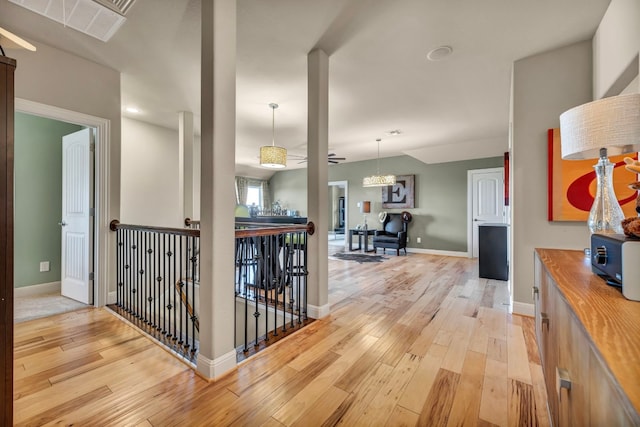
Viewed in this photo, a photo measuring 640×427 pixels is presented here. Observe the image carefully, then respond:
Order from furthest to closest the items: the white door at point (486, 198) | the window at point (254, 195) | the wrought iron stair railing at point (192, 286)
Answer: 1. the window at point (254, 195)
2. the white door at point (486, 198)
3. the wrought iron stair railing at point (192, 286)

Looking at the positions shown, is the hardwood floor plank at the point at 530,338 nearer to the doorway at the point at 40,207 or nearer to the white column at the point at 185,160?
the doorway at the point at 40,207

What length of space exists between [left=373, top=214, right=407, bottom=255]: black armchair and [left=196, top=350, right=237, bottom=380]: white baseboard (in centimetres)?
539

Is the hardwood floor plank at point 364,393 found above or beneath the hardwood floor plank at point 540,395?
beneath

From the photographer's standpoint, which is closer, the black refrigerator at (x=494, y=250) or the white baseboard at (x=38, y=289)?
the white baseboard at (x=38, y=289)

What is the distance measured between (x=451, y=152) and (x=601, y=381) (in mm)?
6593

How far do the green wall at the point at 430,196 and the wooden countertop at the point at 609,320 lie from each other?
593 cm

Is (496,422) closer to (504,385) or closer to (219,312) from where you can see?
(504,385)

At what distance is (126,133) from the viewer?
177 inches

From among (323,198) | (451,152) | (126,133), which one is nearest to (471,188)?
(451,152)

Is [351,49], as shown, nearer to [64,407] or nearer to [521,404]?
[521,404]

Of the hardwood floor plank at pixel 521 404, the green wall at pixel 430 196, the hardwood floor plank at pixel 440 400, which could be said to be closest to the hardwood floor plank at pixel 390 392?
the hardwood floor plank at pixel 440 400

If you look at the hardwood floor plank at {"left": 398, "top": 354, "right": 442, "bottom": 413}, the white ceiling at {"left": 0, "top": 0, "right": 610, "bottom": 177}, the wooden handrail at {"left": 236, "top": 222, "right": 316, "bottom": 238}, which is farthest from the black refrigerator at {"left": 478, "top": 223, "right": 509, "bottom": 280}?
the wooden handrail at {"left": 236, "top": 222, "right": 316, "bottom": 238}

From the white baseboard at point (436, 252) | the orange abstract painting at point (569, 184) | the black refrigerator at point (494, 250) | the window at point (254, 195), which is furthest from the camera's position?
the window at point (254, 195)

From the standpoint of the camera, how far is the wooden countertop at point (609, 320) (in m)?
0.43
